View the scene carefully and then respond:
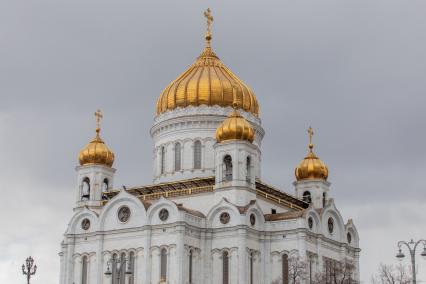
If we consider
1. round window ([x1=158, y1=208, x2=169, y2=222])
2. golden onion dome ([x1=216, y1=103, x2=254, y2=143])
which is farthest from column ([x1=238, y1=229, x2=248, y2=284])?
golden onion dome ([x1=216, y1=103, x2=254, y2=143])

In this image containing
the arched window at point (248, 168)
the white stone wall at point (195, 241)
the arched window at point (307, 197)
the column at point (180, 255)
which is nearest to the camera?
the column at point (180, 255)

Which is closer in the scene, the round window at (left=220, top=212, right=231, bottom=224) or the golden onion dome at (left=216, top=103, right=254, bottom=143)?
the round window at (left=220, top=212, right=231, bottom=224)

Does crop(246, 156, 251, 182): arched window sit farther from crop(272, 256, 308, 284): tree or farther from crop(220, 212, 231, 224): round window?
crop(272, 256, 308, 284): tree

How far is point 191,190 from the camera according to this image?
63406mm

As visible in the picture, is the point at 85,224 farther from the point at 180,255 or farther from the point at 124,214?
the point at 180,255

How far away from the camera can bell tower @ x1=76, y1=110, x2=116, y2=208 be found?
220ft

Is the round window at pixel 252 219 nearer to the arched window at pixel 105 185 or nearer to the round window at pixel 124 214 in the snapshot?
the round window at pixel 124 214

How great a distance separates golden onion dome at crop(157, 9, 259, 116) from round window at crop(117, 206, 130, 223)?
31.9 feet

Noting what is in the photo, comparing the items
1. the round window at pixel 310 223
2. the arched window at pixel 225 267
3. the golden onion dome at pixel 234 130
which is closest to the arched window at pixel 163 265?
the arched window at pixel 225 267

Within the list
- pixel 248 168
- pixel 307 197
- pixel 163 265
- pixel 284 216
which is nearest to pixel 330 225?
pixel 307 197

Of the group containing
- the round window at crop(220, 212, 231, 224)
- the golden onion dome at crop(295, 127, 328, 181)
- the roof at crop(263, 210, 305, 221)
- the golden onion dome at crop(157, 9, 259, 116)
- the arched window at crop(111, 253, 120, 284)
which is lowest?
the arched window at crop(111, 253, 120, 284)

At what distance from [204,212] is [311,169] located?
10807 mm

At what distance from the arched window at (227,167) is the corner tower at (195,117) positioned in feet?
13.3

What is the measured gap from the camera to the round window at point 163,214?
60594 millimetres
